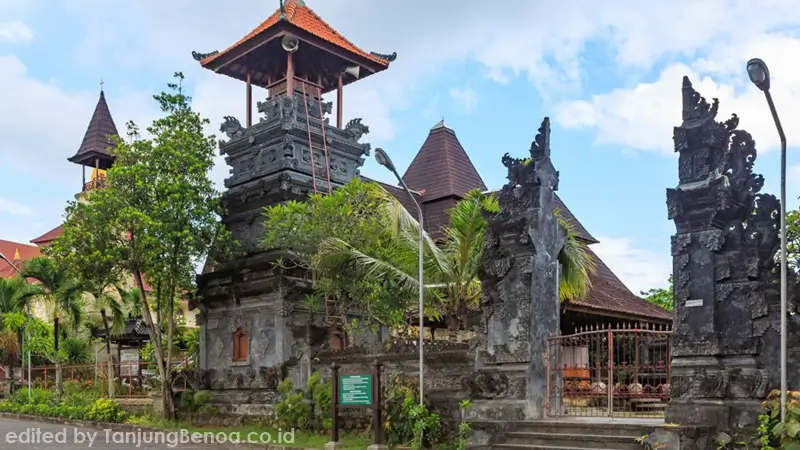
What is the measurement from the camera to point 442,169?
2797 centimetres

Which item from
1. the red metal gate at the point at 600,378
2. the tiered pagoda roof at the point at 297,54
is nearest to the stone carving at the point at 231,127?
the tiered pagoda roof at the point at 297,54

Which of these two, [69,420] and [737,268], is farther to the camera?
[69,420]

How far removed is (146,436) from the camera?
20156mm

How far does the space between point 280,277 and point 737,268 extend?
11.5 meters

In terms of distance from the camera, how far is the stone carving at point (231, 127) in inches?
940

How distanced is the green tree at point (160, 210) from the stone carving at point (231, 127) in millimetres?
1344

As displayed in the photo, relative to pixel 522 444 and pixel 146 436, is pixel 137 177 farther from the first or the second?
pixel 522 444

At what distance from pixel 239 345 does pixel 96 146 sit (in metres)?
29.2

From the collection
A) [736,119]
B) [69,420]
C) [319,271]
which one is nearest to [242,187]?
[319,271]

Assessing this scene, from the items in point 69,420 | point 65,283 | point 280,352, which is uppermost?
point 65,283

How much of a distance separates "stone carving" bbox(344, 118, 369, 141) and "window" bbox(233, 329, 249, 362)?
6321 millimetres

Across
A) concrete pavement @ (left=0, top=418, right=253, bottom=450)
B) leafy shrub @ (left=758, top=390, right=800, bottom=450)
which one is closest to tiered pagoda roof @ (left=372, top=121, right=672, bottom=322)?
leafy shrub @ (left=758, top=390, right=800, bottom=450)

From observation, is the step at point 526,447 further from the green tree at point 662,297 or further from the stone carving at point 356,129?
the green tree at point 662,297

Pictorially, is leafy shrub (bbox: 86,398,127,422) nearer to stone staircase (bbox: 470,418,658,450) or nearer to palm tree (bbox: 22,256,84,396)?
palm tree (bbox: 22,256,84,396)
